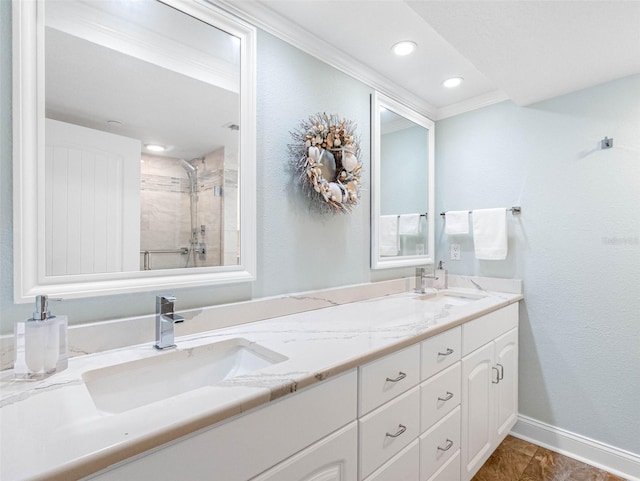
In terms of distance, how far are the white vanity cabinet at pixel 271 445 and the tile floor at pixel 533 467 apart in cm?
126

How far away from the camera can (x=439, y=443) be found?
4.37ft

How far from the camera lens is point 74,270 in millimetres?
984

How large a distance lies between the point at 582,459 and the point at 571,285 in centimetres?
96

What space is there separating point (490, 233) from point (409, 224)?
1.67ft

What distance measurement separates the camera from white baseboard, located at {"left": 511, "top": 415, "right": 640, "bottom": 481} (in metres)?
1.68

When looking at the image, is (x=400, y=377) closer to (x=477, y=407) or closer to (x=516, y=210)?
(x=477, y=407)

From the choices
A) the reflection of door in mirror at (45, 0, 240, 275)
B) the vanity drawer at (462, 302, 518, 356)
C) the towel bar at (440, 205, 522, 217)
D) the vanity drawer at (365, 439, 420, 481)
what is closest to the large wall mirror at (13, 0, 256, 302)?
the reflection of door in mirror at (45, 0, 240, 275)

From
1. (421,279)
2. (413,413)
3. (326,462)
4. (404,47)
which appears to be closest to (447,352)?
(413,413)

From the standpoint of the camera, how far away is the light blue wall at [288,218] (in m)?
1.24

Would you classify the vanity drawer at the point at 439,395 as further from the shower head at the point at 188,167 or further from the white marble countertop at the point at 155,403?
the shower head at the point at 188,167

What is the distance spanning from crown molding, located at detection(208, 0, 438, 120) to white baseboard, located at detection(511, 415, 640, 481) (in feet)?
7.19

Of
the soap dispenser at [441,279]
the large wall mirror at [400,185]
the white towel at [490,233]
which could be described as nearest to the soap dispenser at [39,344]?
the large wall mirror at [400,185]

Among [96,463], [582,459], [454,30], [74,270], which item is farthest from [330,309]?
[582,459]

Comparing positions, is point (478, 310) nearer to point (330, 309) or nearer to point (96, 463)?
point (330, 309)
